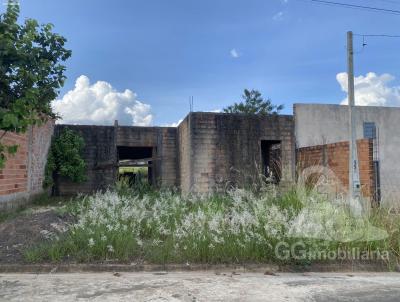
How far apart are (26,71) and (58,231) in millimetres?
2534

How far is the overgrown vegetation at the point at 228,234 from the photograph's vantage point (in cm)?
518

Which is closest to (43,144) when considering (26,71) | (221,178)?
(221,178)

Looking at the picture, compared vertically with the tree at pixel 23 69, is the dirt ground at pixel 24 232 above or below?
below

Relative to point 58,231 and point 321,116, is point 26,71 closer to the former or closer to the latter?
point 58,231

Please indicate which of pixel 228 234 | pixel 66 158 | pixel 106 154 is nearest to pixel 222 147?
pixel 106 154

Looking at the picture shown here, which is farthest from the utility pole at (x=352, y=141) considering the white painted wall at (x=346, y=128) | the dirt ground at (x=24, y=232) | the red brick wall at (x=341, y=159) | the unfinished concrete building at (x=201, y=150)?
the dirt ground at (x=24, y=232)

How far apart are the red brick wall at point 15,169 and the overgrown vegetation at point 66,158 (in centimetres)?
286

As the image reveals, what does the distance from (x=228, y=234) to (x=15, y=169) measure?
5708 millimetres

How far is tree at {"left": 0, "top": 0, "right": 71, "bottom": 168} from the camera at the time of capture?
4.66 metres

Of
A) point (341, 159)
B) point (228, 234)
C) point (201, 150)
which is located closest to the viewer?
point (228, 234)

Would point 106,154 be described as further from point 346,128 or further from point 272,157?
point 346,128

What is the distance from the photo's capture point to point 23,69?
4.80m

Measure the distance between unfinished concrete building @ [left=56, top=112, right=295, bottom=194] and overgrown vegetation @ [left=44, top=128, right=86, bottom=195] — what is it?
46 cm

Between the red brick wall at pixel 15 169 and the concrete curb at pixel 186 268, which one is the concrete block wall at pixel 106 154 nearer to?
the red brick wall at pixel 15 169
